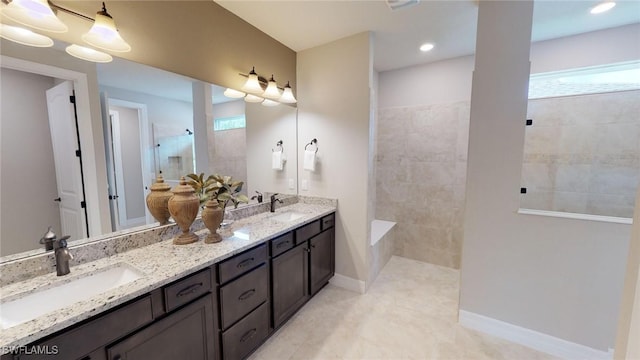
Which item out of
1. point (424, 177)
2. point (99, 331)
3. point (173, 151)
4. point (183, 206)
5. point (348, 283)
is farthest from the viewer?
point (424, 177)

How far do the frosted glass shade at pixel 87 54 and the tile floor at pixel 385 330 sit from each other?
2191 millimetres

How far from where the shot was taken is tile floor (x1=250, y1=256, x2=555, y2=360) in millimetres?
1802

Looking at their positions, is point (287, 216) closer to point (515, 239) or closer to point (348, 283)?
point (348, 283)

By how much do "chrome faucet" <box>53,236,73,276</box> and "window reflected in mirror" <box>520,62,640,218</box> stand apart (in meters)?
3.27

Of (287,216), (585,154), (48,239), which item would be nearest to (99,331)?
(48,239)

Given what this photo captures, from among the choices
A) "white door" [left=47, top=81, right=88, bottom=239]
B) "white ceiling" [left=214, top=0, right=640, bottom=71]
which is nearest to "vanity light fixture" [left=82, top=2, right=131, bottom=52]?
"white door" [left=47, top=81, right=88, bottom=239]

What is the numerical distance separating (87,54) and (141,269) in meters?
1.25

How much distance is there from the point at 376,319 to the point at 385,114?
2623mm

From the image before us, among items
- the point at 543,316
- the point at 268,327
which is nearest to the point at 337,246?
the point at 268,327

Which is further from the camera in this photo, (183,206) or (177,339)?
(183,206)

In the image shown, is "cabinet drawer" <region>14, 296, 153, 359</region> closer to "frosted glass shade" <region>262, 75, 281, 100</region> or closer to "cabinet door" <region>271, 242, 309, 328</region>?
"cabinet door" <region>271, 242, 309, 328</region>

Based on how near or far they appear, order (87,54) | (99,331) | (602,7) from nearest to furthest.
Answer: (99,331), (87,54), (602,7)

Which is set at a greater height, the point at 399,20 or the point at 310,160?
the point at 399,20

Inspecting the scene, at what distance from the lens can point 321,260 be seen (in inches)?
98.0
